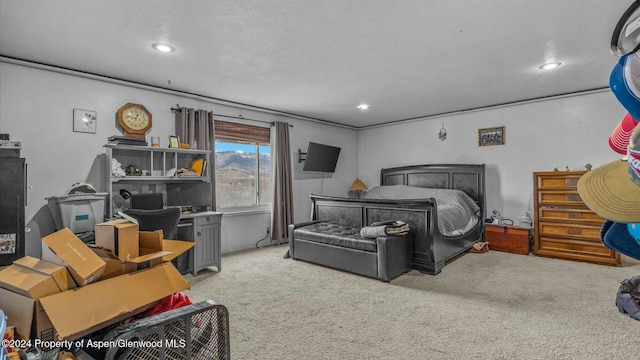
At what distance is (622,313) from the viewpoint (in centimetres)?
256

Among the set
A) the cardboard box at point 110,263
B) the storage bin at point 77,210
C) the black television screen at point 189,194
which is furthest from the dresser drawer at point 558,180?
the storage bin at point 77,210

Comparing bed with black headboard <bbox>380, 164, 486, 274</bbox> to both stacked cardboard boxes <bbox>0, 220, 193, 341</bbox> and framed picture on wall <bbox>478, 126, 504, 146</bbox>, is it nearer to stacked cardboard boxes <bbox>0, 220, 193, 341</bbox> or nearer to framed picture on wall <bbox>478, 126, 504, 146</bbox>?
framed picture on wall <bbox>478, 126, 504, 146</bbox>

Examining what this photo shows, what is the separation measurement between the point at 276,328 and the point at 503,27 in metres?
2.94

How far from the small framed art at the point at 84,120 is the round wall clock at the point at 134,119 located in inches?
10.0

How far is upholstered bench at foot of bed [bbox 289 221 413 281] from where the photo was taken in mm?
3412

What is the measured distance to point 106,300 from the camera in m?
1.25

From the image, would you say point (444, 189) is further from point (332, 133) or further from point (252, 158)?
point (252, 158)

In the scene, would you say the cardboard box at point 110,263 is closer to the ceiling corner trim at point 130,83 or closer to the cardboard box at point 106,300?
the cardboard box at point 106,300

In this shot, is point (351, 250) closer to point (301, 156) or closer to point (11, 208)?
point (301, 156)

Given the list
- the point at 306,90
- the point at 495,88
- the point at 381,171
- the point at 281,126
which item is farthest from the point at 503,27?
the point at 381,171

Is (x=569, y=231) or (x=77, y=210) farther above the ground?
(x=77, y=210)

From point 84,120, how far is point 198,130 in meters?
1.27

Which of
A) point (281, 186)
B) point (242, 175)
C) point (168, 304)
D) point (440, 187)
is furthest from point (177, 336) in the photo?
point (440, 187)

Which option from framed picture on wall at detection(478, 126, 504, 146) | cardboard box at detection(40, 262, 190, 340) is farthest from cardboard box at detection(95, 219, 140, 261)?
framed picture on wall at detection(478, 126, 504, 146)
